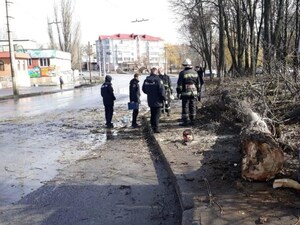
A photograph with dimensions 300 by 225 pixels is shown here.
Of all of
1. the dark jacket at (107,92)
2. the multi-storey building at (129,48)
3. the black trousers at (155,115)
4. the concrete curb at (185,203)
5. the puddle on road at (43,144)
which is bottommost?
the puddle on road at (43,144)

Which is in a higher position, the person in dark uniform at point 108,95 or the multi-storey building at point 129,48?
the multi-storey building at point 129,48

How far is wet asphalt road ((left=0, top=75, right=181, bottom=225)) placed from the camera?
476 centimetres

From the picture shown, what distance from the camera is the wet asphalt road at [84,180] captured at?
4762 millimetres

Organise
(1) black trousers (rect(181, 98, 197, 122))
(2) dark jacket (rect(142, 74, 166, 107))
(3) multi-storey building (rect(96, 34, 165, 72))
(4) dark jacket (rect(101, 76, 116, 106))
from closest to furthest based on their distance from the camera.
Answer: (2) dark jacket (rect(142, 74, 166, 107)), (1) black trousers (rect(181, 98, 197, 122)), (4) dark jacket (rect(101, 76, 116, 106)), (3) multi-storey building (rect(96, 34, 165, 72))

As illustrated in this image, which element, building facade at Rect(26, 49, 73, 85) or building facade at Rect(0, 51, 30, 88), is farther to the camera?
building facade at Rect(26, 49, 73, 85)

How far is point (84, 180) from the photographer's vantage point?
6.32 m

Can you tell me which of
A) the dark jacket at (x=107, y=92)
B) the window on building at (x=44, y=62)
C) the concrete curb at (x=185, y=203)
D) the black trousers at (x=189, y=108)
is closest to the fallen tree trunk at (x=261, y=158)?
the concrete curb at (x=185, y=203)

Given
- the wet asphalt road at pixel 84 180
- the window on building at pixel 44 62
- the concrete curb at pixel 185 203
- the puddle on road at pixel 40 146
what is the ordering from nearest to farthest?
the concrete curb at pixel 185 203 < the wet asphalt road at pixel 84 180 < the puddle on road at pixel 40 146 < the window on building at pixel 44 62

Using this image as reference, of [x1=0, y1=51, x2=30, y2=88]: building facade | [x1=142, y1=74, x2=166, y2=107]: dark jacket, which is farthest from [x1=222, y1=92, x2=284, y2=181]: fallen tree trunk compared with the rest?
[x1=0, y1=51, x2=30, y2=88]: building facade

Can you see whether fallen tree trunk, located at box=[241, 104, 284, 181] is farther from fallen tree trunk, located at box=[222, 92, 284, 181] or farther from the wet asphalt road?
the wet asphalt road

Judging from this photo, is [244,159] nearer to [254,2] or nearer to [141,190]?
[141,190]

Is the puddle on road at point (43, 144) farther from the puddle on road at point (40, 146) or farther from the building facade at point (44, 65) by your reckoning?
the building facade at point (44, 65)

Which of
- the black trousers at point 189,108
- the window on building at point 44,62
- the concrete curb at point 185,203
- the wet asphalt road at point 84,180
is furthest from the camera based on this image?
the window on building at point 44,62

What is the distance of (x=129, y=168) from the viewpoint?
7.00 meters
